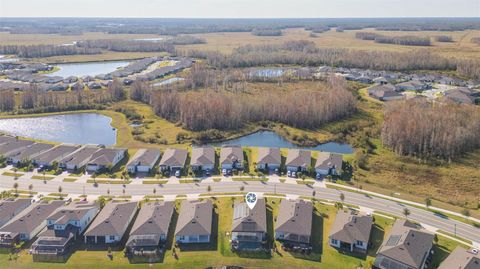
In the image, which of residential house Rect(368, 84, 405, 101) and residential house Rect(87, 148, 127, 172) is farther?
residential house Rect(368, 84, 405, 101)

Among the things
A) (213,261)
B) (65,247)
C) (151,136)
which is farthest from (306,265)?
(151,136)

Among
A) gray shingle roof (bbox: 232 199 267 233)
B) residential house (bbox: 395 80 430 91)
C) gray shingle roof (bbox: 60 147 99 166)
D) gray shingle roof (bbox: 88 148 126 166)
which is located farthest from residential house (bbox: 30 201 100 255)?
residential house (bbox: 395 80 430 91)

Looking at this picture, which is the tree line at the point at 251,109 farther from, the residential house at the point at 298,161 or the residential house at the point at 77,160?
the residential house at the point at 77,160

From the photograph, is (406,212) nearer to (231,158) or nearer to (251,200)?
(251,200)

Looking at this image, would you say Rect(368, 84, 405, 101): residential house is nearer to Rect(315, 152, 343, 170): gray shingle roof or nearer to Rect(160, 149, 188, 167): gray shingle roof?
Rect(315, 152, 343, 170): gray shingle roof

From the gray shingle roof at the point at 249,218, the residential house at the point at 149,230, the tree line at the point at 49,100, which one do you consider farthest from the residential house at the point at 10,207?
the tree line at the point at 49,100

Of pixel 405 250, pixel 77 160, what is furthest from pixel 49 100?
pixel 405 250
